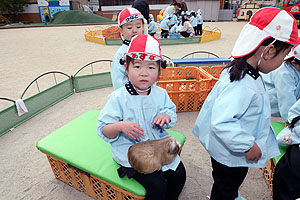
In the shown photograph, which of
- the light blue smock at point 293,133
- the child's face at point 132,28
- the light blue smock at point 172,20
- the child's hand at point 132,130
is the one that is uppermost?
the light blue smock at point 172,20

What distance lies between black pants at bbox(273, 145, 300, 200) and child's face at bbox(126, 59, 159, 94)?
1501 mm

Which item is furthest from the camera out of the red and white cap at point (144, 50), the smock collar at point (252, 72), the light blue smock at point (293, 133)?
the light blue smock at point (293, 133)

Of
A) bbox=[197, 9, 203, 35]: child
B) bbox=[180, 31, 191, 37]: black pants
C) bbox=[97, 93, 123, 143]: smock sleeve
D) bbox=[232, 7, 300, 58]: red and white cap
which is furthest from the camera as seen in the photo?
bbox=[197, 9, 203, 35]: child

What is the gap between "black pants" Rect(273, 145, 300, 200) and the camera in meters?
1.64

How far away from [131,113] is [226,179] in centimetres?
103

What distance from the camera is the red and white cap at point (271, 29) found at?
115 cm

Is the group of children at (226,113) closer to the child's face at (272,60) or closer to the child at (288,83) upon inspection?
the child's face at (272,60)

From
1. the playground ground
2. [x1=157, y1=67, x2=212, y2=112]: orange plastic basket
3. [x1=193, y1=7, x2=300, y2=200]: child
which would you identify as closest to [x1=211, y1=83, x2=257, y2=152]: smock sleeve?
[x1=193, y1=7, x2=300, y2=200]: child

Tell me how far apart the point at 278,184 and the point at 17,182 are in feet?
9.88

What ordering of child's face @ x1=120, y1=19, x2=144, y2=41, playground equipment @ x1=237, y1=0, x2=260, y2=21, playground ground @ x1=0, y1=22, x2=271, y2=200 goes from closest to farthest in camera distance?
playground ground @ x1=0, y1=22, x2=271, y2=200 < child's face @ x1=120, y1=19, x2=144, y2=41 < playground equipment @ x1=237, y1=0, x2=260, y2=21

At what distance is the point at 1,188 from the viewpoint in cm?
225

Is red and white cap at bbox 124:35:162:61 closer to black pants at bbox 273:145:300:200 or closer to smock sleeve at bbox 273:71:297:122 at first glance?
black pants at bbox 273:145:300:200

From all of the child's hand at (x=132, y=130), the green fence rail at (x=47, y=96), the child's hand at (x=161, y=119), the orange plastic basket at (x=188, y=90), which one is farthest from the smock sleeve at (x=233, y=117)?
the green fence rail at (x=47, y=96)

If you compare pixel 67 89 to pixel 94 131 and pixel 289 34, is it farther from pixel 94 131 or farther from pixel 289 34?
pixel 289 34
